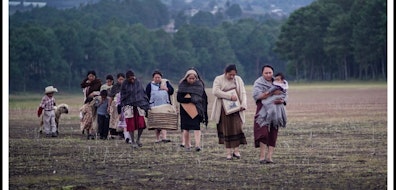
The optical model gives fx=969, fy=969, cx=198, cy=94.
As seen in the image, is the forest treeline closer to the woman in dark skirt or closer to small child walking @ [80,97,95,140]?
small child walking @ [80,97,95,140]

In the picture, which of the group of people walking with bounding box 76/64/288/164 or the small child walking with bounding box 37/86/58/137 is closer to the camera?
the group of people walking with bounding box 76/64/288/164

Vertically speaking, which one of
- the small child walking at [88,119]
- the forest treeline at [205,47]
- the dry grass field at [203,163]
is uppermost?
the forest treeline at [205,47]

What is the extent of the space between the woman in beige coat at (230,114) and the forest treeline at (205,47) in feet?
128

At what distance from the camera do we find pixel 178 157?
14.4 meters

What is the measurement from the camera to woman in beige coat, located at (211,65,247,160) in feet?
46.8

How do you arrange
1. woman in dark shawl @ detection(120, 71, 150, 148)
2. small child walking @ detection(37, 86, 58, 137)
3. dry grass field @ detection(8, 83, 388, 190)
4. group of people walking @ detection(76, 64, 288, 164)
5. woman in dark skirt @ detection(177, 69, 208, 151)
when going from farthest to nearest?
small child walking @ detection(37, 86, 58, 137) < woman in dark shawl @ detection(120, 71, 150, 148) < woman in dark skirt @ detection(177, 69, 208, 151) < group of people walking @ detection(76, 64, 288, 164) < dry grass field @ detection(8, 83, 388, 190)

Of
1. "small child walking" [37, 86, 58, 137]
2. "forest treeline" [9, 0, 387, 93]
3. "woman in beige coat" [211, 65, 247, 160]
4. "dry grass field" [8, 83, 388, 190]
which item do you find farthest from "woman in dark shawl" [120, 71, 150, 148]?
"forest treeline" [9, 0, 387, 93]

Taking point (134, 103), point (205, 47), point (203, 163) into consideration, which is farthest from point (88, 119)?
point (205, 47)

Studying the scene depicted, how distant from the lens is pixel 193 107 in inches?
610

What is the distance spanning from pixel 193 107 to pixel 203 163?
2100 millimetres

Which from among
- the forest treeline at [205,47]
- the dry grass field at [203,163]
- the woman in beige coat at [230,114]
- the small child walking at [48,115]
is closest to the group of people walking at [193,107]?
the woman in beige coat at [230,114]

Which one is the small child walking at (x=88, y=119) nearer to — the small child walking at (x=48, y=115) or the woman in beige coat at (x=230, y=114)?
the small child walking at (x=48, y=115)

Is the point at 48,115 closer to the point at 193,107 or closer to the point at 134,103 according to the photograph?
the point at 134,103

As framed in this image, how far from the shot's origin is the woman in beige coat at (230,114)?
1427 cm
